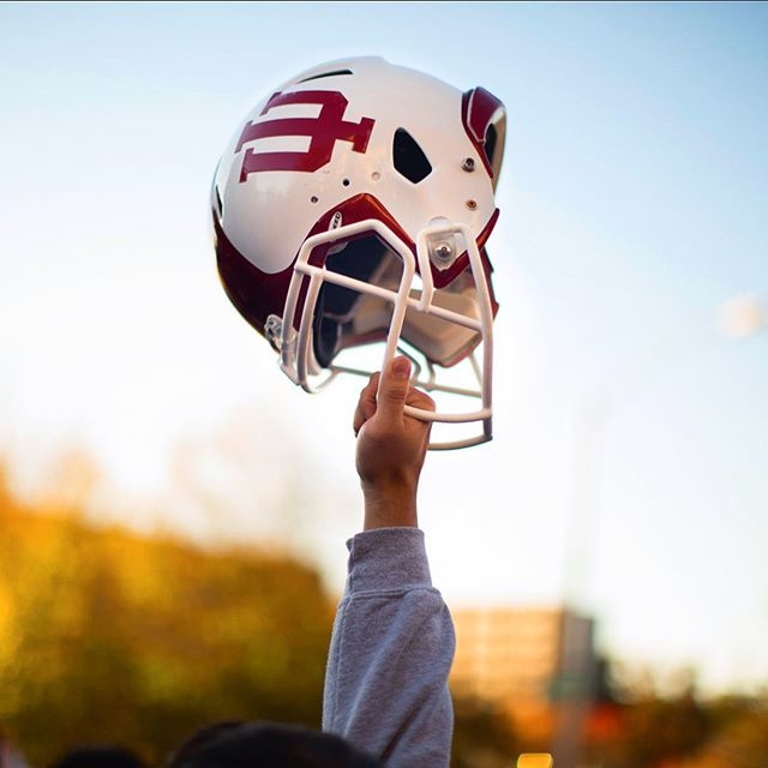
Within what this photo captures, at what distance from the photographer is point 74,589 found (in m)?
18.9

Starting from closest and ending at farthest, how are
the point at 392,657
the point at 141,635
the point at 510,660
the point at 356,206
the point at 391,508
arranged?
the point at 392,657
the point at 391,508
the point at 356,206
the point at 141,635
the point at 510,660

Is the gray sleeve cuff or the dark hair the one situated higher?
the gray sleeve cuff

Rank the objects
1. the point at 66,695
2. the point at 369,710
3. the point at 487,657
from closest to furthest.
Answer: the point at 369,710
the point at 66,695
the point at 487,657

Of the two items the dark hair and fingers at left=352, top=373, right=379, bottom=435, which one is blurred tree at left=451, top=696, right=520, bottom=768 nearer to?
the dark hair

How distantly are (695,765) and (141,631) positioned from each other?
7954 mm

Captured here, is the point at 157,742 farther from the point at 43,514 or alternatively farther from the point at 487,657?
the point at 487,657

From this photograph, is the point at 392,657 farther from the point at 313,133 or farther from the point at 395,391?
the point at 313,133

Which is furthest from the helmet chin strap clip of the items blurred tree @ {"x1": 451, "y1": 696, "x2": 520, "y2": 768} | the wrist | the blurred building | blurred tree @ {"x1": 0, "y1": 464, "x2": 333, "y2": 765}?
blurred tree @ {"x1": 451, "y1": 696, "x2": 520, "y2": 768}

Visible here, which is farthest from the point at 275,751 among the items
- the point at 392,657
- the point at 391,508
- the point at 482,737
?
the point at 482,737

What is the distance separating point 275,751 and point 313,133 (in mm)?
1441

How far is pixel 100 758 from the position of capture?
420 centimetres

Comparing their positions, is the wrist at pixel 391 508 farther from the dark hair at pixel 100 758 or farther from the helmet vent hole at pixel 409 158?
the dark hair at pixel 100 758


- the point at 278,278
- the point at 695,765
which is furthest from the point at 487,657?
the point at 278,278

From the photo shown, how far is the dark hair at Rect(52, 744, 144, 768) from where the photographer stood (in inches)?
165
